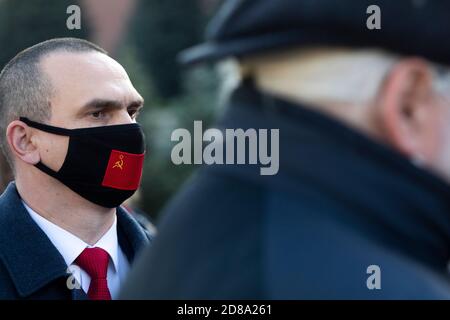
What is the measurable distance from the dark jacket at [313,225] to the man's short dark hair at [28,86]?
71.3 inches

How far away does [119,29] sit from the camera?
2884 centimetres

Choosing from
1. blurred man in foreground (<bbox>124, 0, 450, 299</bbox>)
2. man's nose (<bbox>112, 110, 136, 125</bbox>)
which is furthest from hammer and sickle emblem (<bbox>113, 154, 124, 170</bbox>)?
blurred man in foreground (<bbox>124, 0, 450, 299</bbox>)

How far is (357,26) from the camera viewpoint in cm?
149

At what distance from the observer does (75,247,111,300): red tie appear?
3109 mm

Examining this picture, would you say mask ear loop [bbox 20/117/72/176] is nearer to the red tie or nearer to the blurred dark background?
the red tie

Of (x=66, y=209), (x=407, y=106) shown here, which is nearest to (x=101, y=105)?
(x=66, y=209)

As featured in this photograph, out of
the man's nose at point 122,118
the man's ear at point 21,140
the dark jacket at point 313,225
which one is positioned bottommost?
the dark jacket at point 313,225

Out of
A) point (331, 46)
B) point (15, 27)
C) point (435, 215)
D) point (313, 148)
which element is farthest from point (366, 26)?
point (15, 27)

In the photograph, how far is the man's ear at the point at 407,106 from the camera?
150cm

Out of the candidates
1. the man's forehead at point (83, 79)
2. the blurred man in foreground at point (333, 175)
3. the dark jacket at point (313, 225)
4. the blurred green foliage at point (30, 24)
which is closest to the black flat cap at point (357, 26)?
the blurred man in foreground at point (333, 175)

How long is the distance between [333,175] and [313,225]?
0.09 m

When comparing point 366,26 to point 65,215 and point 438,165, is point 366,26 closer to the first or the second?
point 438,165

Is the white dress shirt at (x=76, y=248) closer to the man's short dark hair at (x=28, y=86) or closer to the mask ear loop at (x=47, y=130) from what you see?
the mask ear loop at (x=47, y=130)

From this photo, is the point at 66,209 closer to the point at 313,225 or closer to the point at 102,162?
the point at 102,162
